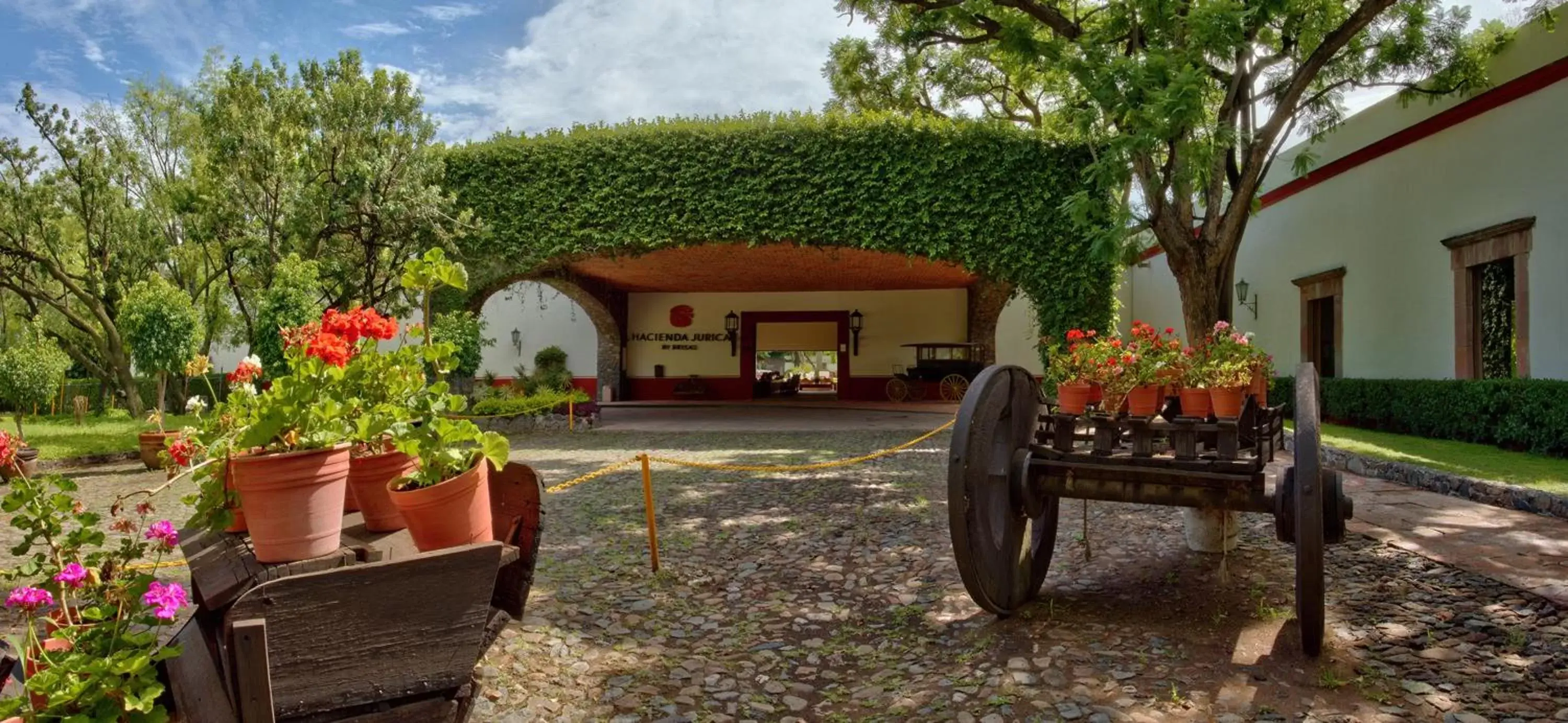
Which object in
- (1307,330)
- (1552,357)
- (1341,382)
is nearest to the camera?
(1552,357)

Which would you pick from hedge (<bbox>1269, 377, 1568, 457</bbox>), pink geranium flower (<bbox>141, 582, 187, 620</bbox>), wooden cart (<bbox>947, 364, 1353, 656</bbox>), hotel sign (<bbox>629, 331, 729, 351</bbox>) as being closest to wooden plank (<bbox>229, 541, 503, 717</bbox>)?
pink geranium flower (<bbox>141, 582, 187, 620</bbox>)

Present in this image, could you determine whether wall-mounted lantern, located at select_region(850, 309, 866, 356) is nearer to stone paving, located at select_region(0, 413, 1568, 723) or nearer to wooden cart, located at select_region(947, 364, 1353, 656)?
stone paving, located at select_region(0, 413, 1568, 723)

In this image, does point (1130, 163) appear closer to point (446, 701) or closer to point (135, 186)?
point (446, 701)

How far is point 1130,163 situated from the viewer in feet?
32.4

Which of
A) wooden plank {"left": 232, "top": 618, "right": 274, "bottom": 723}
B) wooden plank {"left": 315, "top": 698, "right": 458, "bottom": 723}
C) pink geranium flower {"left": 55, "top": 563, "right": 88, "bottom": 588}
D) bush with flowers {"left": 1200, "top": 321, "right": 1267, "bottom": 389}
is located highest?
bush with flowers {"left": 1200, "top": 321, "right": 1267, "bottom": 389}

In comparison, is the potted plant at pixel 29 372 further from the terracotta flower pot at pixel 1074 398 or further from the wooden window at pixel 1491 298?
the wooden window at pixel 1491 298

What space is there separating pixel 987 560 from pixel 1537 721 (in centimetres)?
174

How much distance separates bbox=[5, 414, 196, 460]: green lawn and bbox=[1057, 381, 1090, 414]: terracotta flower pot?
7.61 metres

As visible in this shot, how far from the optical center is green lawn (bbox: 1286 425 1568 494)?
6.29 meters

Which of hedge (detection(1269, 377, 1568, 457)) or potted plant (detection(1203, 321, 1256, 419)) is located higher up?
potted plant (detection(1203, 321, 1256, 419))

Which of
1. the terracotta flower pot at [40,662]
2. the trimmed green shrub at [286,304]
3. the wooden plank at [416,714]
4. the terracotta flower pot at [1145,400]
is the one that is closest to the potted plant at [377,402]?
the wooden plank at [416,714]

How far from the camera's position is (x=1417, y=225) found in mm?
10734

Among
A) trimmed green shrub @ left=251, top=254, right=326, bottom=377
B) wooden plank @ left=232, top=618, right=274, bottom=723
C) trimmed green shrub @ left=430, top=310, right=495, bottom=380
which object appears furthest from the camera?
trimmed green shrub @ left=430, top=310, right=495, bottom=380

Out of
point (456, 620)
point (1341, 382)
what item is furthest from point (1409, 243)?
point (456, 620)
